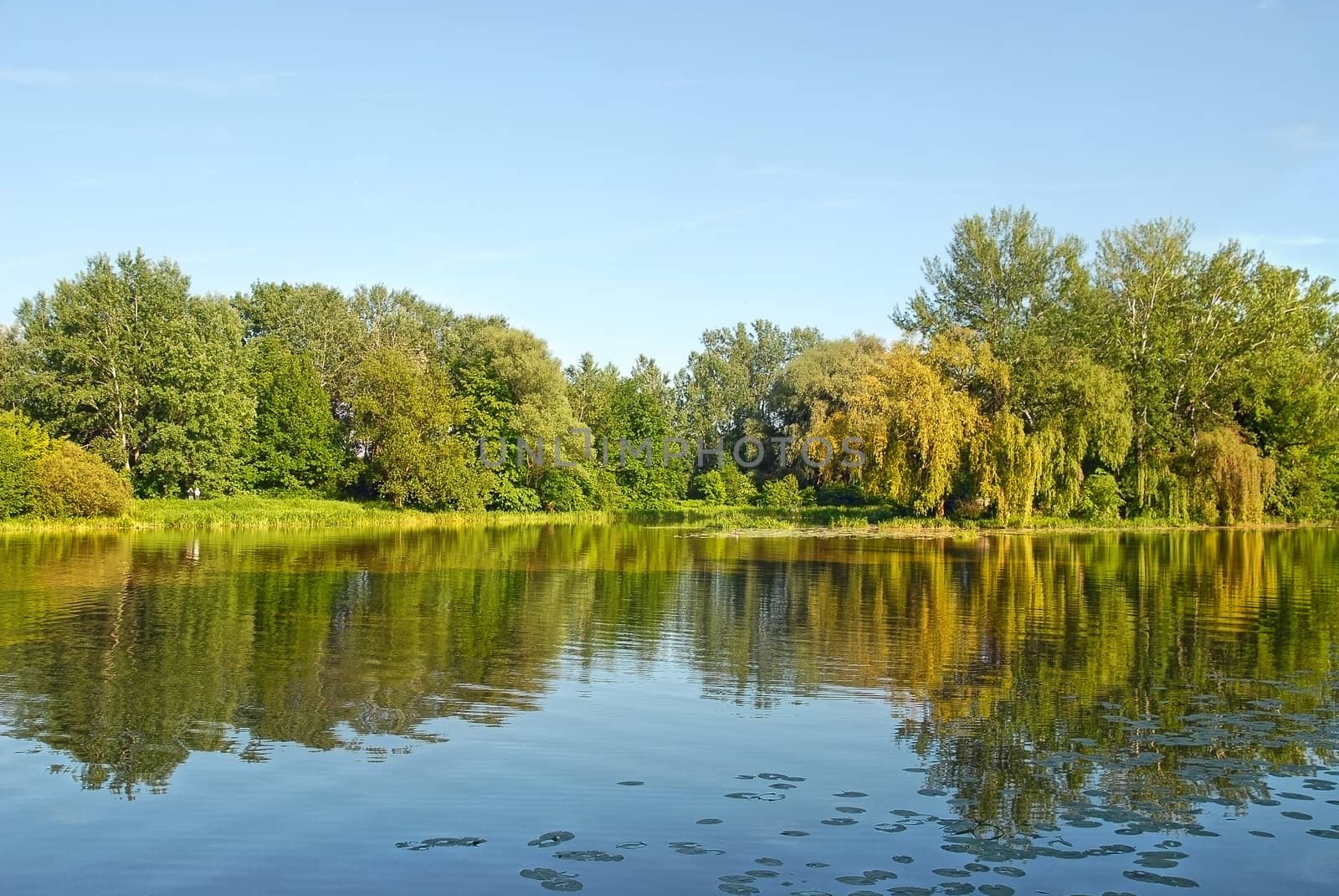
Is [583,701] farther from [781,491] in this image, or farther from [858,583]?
[781,491]

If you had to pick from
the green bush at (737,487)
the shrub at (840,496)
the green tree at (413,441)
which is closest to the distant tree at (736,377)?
the green bush at (737,487)

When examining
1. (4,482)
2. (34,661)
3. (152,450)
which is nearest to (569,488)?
(152,450)

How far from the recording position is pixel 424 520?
54406 millimetres

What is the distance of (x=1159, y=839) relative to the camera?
A: 8234 mm

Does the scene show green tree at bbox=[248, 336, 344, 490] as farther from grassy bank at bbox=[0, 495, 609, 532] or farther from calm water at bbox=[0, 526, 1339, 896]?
calm water at bbox=[0, 526, 1339, 896]

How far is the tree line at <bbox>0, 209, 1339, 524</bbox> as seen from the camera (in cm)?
4891

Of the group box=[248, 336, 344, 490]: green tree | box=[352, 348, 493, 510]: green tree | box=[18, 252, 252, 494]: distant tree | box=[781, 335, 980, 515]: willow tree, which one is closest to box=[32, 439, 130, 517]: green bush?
box=[18, 252, 252, 494]: distant tree

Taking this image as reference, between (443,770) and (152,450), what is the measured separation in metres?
49.6

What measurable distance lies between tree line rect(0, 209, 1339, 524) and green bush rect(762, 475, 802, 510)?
0.16 m

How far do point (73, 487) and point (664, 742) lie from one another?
4123 cm

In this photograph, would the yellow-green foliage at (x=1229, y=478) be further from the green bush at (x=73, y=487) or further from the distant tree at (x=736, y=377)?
the green bush at (x=73, y=487)

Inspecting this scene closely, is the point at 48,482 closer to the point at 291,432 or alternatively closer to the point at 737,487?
the point at 291,432

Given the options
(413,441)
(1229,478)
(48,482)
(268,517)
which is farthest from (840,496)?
(48,482)

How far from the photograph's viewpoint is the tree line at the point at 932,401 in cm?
4891
